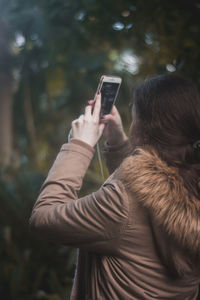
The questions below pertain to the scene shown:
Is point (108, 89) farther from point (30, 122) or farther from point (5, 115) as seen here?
point (5, 115)

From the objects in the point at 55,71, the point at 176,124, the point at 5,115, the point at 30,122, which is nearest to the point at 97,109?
the point at 176,124

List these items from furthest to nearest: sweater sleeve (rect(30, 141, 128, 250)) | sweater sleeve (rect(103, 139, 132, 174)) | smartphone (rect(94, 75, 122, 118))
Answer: sweater sleeve (rect(103, 139, 132, 174)) < smartphone (rect(94, 75, 122, 118)) < sweater sleeve (rect(30, 141, 128, 250))

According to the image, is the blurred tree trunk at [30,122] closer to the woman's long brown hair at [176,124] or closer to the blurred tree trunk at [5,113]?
the blurred tree trunk at [5,113]

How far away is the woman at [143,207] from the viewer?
0.92 metres

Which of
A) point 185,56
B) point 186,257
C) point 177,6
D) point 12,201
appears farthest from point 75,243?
point 12,201

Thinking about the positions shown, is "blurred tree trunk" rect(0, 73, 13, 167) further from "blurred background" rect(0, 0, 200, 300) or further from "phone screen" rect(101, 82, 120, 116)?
"phone screen" rect(101, 82, 120, 116)

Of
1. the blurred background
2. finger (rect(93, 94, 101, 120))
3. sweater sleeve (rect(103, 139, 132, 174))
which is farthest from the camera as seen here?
the blurred background

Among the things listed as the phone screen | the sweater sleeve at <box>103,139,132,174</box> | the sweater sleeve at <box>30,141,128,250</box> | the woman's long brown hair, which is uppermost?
the phone screen

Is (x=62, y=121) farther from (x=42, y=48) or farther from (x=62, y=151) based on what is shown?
(x=62, y=151)

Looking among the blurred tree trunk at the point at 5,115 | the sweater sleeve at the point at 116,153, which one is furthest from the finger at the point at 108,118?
the blurred tree trunk at the point at 5,115

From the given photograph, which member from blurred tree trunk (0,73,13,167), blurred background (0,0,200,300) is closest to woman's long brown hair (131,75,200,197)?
blurred background (0,0,200,300)

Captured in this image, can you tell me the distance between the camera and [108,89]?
129 centimetres

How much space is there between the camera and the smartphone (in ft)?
4.12

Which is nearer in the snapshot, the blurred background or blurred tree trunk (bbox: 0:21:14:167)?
the blurred background
